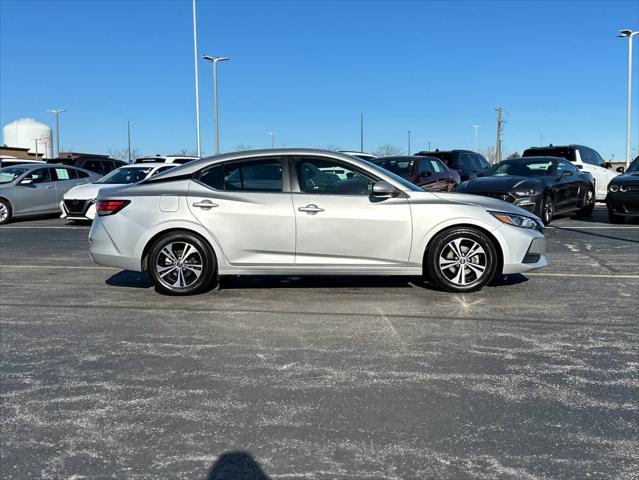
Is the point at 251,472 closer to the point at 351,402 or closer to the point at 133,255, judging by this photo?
the point at 351,402

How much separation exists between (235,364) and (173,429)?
3.68 ft

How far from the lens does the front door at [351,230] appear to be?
6.68m

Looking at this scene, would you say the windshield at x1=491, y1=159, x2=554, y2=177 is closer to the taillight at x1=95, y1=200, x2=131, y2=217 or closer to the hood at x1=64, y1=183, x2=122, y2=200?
the hood at x1=64, y1=183, x2=122, y2=200


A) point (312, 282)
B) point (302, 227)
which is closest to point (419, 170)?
point (312, 282)

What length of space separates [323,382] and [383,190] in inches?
117

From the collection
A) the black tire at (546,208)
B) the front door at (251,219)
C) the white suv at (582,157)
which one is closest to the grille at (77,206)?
the front door at (251,219)

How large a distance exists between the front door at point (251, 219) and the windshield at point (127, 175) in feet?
32.8

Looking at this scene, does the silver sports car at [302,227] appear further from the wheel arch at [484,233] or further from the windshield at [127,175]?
the windshield at [127,175]

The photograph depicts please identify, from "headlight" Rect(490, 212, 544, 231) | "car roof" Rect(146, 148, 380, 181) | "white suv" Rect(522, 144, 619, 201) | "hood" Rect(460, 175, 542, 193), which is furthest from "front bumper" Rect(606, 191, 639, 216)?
"car roof" Rect(146, 148, 380, 181)

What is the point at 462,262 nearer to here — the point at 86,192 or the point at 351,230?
the point at 351,230

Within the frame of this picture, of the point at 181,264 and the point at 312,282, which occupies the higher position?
the point at 181,264

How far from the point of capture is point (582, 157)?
19.4 metres

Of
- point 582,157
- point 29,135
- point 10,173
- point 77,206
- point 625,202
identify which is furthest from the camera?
point 29,135

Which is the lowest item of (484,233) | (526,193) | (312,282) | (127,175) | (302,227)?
(312,282)
